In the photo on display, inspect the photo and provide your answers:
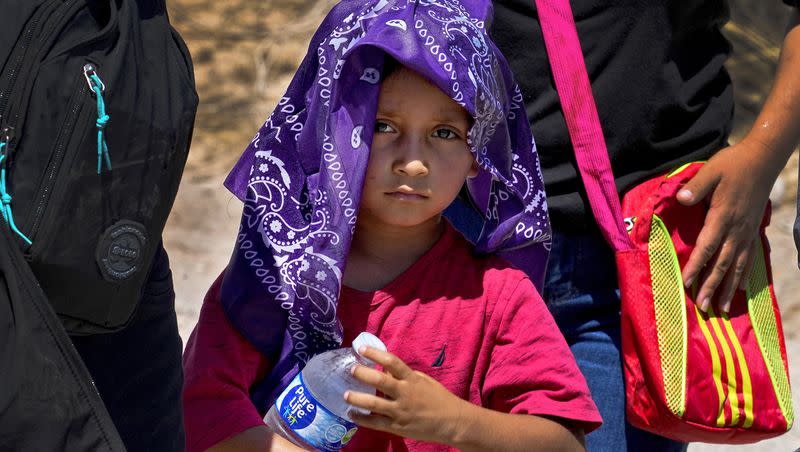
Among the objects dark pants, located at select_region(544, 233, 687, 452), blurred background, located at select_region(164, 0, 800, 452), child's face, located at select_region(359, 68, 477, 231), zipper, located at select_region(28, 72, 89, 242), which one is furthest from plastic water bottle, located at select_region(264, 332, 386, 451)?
blurred background, located at select_region(164, 0, 800, 452)

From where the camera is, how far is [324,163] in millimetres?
2271

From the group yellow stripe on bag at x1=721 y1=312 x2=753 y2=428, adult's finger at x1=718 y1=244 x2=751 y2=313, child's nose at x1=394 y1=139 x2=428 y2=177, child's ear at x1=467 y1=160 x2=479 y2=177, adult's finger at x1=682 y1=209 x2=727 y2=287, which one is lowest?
yellow stripe on bag at x1=721 y1=312 x2=753 y2=428

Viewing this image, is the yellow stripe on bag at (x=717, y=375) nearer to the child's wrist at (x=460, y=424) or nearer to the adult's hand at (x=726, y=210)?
the adult's hand at (x=726, y=210)

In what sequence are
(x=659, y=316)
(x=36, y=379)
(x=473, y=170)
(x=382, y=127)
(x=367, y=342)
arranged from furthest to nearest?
(x=659, y=316), (x=473, y=170), (x=382, y=127), (x=367, y=342), (x=36, y=379)

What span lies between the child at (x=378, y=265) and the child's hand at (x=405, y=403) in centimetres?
6

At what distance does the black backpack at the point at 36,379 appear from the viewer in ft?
5.60

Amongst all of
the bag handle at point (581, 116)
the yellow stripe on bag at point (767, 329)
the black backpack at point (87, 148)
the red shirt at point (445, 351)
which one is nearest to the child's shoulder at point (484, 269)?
the red shirt at point (445, 351)

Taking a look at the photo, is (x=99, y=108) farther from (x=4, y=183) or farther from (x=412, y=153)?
(x=412, y=153)

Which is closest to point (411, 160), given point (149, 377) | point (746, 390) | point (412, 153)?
point (412, 153)

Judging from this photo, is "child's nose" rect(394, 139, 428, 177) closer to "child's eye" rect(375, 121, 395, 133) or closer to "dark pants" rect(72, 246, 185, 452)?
"child's eye" rect(375, 121, 395, 133)

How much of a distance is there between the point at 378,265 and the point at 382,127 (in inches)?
9.6

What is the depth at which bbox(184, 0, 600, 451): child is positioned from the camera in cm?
225

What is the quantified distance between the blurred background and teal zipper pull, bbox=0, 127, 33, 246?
13.2 ft

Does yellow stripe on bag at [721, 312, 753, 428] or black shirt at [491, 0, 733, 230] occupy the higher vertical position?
black shirt at [491, 0, 733, 230]
